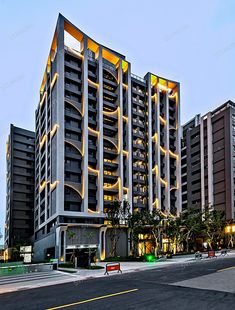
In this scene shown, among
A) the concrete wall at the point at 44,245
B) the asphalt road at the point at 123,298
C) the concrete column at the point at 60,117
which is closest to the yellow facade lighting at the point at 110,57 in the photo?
the concrete column at the point at 60,117

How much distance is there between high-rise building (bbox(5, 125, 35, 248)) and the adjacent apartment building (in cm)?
5134

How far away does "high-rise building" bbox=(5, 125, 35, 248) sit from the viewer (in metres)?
102

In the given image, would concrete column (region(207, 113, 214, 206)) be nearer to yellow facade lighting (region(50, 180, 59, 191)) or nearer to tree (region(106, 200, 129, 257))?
tree (region(106, 200, 129, 257))

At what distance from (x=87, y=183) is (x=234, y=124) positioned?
53.6 m

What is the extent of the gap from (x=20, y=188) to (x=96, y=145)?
4897 cm

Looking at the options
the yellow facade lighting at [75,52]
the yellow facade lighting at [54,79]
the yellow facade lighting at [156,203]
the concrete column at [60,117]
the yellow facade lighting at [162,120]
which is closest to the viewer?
the concrete column at [60,117]

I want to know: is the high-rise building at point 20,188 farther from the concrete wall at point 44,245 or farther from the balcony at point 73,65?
the balcony at point 73,65

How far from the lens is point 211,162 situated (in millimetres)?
99562

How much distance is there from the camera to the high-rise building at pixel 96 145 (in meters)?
60.0

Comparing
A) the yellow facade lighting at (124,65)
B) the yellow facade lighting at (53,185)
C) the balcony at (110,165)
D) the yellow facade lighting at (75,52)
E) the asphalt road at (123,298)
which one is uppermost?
the yellow facade lighting at (124,65)

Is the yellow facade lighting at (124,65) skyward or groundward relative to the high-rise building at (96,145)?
skyward

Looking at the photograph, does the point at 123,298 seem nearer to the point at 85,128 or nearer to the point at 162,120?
the point at 85,128

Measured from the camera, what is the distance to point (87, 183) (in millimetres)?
61281

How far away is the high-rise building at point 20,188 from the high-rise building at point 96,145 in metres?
25.4
